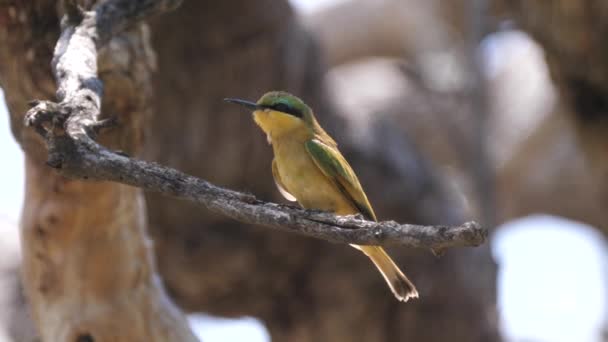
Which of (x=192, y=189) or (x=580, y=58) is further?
(x=580, y=58)

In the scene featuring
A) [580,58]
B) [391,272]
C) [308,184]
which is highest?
[580,58]

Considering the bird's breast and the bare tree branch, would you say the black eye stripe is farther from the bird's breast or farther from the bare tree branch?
the bare tree branch

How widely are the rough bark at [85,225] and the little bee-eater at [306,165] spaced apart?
0.42m

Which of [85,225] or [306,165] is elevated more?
[306,165]

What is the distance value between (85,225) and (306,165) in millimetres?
757

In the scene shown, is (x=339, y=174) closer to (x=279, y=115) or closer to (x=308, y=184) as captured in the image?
(x=308, y=184)

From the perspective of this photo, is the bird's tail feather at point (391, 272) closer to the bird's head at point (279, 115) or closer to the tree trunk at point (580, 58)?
the bird's head at point (279, 115)

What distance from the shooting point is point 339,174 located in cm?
300

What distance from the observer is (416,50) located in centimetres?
1012

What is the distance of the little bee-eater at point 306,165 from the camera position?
3012 mm

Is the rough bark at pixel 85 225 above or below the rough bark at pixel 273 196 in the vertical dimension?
below

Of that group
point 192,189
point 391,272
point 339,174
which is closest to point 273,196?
point 339,174

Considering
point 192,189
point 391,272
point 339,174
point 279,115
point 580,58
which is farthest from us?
point 580,58

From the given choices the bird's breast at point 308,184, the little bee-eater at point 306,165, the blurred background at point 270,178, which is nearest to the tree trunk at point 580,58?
the blurred background at point 270,178
